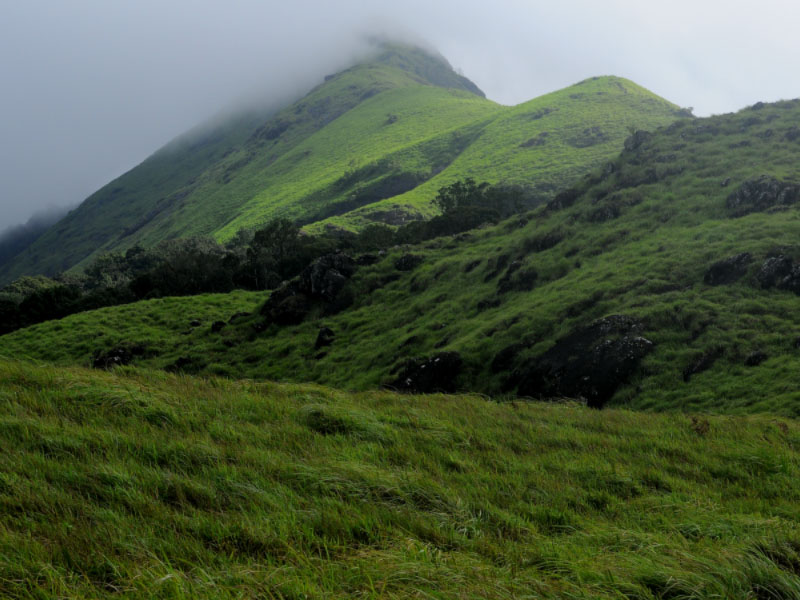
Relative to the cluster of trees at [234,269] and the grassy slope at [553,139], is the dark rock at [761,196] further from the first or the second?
the grassy slope at [553,139]

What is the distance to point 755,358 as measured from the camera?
52.3 ft

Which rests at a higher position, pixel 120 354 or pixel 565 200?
pixel 120 354

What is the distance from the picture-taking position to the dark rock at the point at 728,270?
2086 centimetres

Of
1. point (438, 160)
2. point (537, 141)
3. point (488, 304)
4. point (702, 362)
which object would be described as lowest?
point (702, 362)

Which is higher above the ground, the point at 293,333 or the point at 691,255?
the point at 293,333

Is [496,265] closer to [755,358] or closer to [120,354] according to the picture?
[755,358]

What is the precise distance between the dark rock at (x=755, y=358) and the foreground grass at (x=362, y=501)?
7744 millimetres

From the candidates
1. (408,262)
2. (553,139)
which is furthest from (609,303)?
(553,139)

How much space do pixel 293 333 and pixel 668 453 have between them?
32.2 m

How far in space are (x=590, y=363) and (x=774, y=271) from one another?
888 cm

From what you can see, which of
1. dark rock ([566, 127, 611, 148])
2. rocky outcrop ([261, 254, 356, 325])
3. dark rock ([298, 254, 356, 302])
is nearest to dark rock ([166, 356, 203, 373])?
rocky outcrop ([261, 254, 356, 325])

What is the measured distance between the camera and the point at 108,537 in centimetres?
394

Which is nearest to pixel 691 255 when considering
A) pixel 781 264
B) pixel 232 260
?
pixel 781 264

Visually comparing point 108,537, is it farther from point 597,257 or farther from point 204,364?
point 204,364
